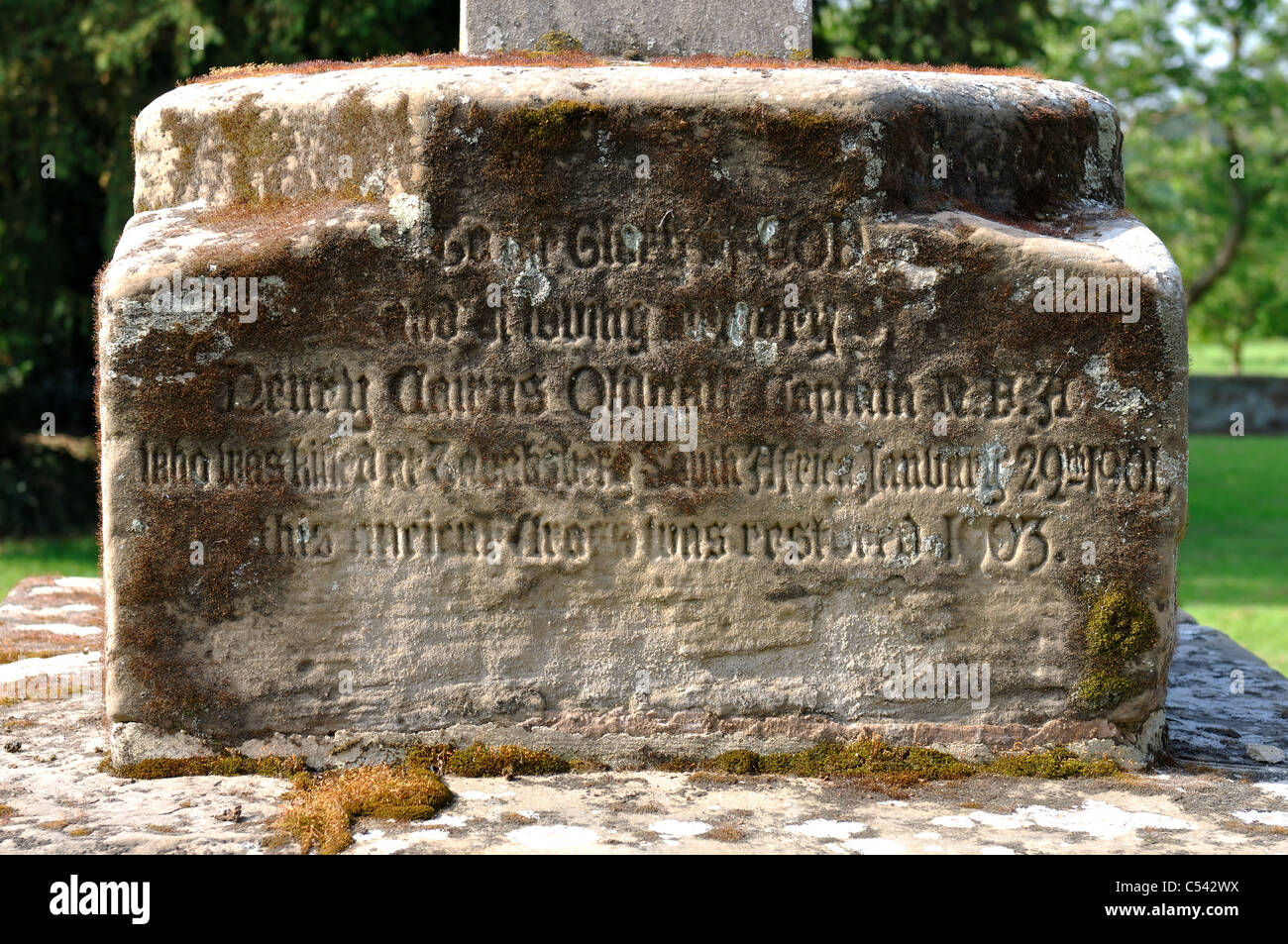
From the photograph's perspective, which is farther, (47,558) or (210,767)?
(47,558)

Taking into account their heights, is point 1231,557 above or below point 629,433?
below

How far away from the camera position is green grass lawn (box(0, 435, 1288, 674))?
31.6ft

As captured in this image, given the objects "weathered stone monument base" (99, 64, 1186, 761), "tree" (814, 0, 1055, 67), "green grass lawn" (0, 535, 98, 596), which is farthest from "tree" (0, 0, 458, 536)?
"weathered stone monument base" (99, 64, 1186, 761)

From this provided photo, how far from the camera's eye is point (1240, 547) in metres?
13.0

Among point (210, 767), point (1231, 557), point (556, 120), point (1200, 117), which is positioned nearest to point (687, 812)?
point (210, 767)

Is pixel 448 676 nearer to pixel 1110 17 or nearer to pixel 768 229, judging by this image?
pixel 768 229

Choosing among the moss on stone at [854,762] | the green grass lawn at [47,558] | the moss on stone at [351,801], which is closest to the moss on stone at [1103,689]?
the moss on stone at [854,762]

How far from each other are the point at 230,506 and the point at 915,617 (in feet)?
6.93

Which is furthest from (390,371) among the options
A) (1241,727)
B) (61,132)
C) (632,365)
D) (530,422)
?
(61,132)

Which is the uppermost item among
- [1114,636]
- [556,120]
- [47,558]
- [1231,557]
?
[556,120]

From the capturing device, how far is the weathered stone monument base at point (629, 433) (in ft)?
13.5

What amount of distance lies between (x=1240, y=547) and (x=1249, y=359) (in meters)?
33.0

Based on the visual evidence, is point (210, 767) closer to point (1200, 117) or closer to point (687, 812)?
point (687, 812)

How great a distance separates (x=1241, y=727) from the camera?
16.0ft
